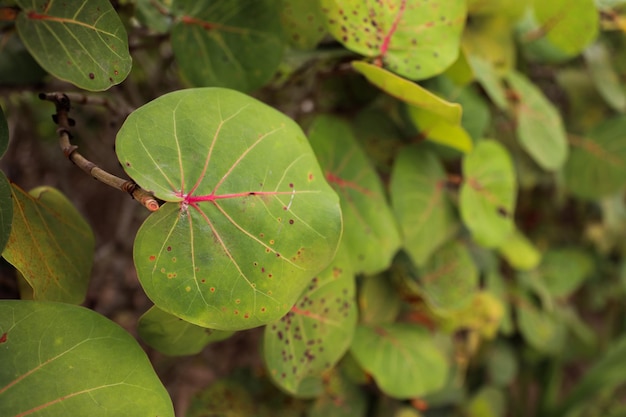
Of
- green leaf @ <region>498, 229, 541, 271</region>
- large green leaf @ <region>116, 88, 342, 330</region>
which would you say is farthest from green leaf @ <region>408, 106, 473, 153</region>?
green leaf @ <region>498, 229, 541, 271</region>

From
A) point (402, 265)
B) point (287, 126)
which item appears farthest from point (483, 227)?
point (287, 126)

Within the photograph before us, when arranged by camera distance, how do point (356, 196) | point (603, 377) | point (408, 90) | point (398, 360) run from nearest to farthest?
point (408, 90) < point (356, 196) < point (398, 360) < point (603, 377)

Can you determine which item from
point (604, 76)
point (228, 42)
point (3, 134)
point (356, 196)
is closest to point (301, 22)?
point (228, 42)

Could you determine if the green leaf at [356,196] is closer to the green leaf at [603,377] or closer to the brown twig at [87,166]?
the brown twig at [87,166]

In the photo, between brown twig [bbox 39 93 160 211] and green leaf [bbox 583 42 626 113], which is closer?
brown twig [bbox 39 93 160 211]

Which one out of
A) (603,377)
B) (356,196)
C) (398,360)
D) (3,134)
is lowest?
(603,377)

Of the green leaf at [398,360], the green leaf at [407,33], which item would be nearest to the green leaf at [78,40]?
the green leaf at [407,33]

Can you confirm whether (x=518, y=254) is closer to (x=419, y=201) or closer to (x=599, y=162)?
(x=599, y=162)

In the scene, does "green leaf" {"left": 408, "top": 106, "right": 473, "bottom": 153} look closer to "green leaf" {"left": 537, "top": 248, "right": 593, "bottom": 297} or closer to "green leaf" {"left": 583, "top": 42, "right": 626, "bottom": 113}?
"green leaf" {"left": 583, "top": 42, "right": 626, "bottom": 113}
